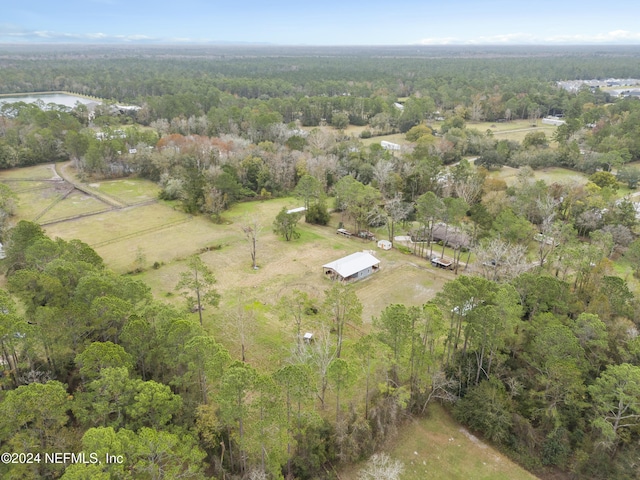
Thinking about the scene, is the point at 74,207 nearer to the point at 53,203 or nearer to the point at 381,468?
the point at 53,203

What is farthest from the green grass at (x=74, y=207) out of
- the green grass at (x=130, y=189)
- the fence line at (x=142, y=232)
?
the fence line at (x=142, y=232)

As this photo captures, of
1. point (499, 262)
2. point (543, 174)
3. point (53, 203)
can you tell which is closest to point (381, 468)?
point (499, 262)

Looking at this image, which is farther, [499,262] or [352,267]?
[352,267]

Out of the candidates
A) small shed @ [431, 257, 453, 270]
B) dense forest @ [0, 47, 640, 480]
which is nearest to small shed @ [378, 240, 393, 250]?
dense forest @ [0, 47, 640, 480]

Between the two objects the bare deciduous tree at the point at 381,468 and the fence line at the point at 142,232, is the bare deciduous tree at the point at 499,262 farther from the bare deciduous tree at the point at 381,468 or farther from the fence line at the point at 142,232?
the fence line at the point at 142,232

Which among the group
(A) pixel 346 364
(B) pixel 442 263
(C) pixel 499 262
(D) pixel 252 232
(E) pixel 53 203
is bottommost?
(E) pixel 53 203

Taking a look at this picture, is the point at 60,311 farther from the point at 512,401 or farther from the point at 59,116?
the point at 59,116
